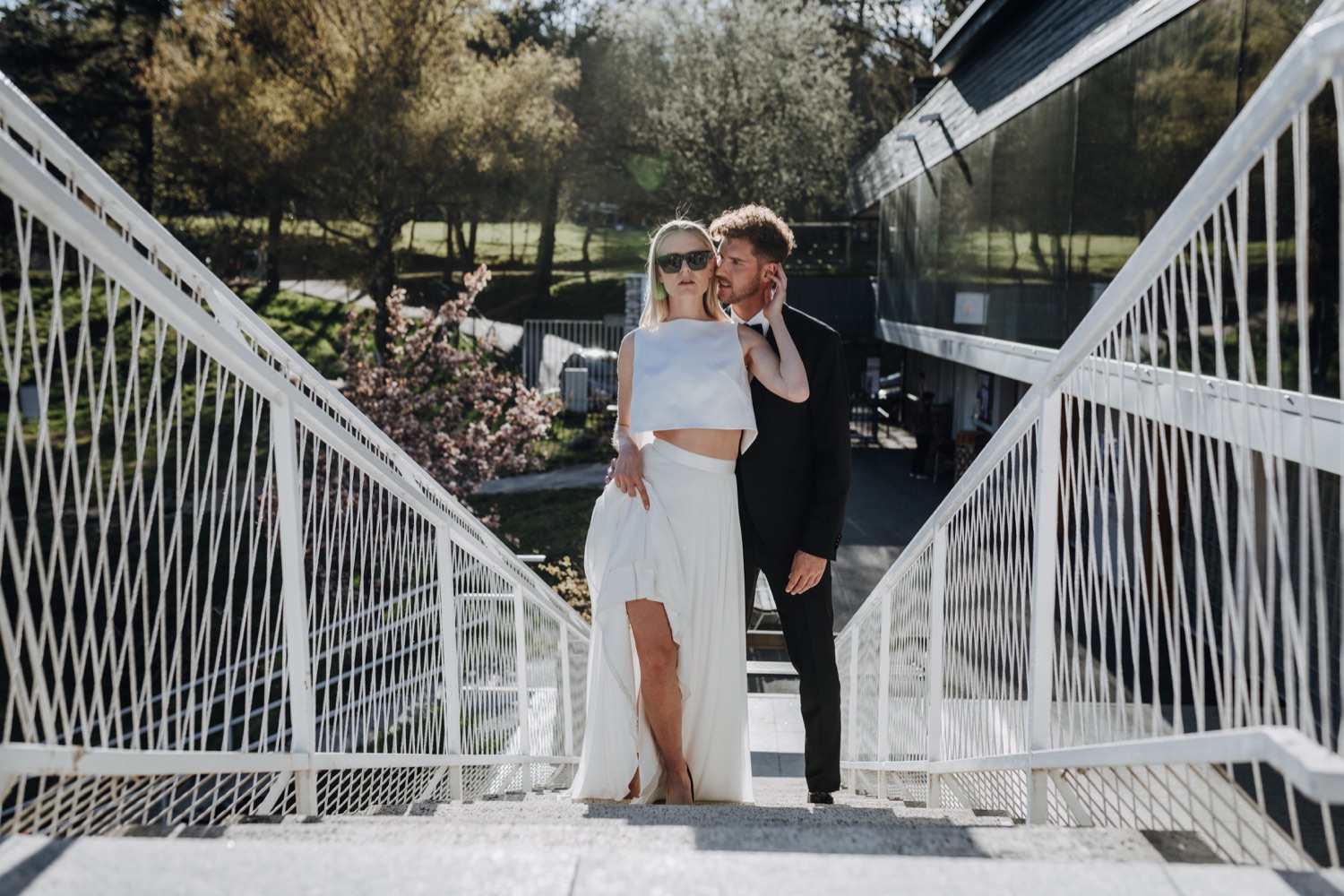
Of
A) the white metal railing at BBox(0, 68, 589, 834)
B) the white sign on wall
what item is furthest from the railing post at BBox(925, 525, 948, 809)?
the white sign on wall

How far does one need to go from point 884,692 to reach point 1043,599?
7.74ft

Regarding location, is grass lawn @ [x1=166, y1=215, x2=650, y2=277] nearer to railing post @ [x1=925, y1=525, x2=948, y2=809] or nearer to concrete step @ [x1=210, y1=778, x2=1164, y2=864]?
railing post @ [x1=925, y1=525, x2=948, y2=809]

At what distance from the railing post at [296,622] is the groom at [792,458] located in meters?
1.73

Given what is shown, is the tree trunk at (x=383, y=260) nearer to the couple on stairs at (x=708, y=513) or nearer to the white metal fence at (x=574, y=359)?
the white metal fence at (x=574, y=359)

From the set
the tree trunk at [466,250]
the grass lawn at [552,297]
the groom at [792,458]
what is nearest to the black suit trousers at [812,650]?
the groom at [792,458]

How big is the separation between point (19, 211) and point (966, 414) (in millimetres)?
19005

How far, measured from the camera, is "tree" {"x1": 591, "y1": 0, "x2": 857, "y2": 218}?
2862 cm

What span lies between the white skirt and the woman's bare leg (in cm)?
4

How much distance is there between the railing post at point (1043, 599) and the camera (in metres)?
2.61

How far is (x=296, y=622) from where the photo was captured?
2.57 meters

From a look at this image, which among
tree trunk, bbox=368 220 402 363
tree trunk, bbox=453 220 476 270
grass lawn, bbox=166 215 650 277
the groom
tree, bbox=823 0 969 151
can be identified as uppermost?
tree, bbox=823 0 969 151

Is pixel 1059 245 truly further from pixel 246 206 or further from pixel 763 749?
pixel 246 206

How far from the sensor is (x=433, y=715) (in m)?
3.80

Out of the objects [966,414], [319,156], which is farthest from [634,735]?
[319,156]
